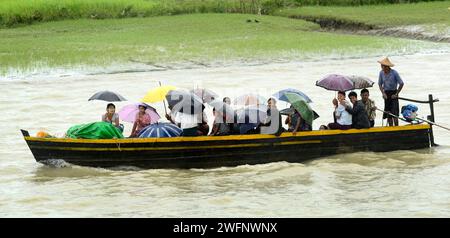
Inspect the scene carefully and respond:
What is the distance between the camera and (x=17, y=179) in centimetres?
1505

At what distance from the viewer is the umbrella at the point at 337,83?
15734 mm

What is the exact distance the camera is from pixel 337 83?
1579cm

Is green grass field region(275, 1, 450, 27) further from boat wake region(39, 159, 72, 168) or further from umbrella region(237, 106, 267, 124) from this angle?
boat wake region(39, 159, 72, 168)

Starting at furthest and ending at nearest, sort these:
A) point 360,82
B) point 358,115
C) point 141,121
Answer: point 360,82
point 141,121
point 358,115

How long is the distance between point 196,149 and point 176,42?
15.7m

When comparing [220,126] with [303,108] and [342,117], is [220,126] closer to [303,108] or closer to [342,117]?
[303,108]

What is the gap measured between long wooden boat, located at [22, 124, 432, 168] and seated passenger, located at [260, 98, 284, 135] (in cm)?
13

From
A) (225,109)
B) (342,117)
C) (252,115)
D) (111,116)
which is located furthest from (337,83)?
(111,116)

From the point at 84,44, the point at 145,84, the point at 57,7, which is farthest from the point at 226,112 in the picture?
the point at 57,7

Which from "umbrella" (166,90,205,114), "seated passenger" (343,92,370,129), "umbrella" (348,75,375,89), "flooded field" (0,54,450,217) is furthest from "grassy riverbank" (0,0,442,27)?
"seated passenger" (343,92,370,129)

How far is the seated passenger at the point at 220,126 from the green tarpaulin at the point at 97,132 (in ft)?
4.89

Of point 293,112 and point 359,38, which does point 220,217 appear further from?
point 359,38

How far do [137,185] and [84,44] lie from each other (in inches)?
641

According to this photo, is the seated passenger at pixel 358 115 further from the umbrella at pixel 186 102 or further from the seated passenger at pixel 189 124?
the seated passenger at pixel 189 124
